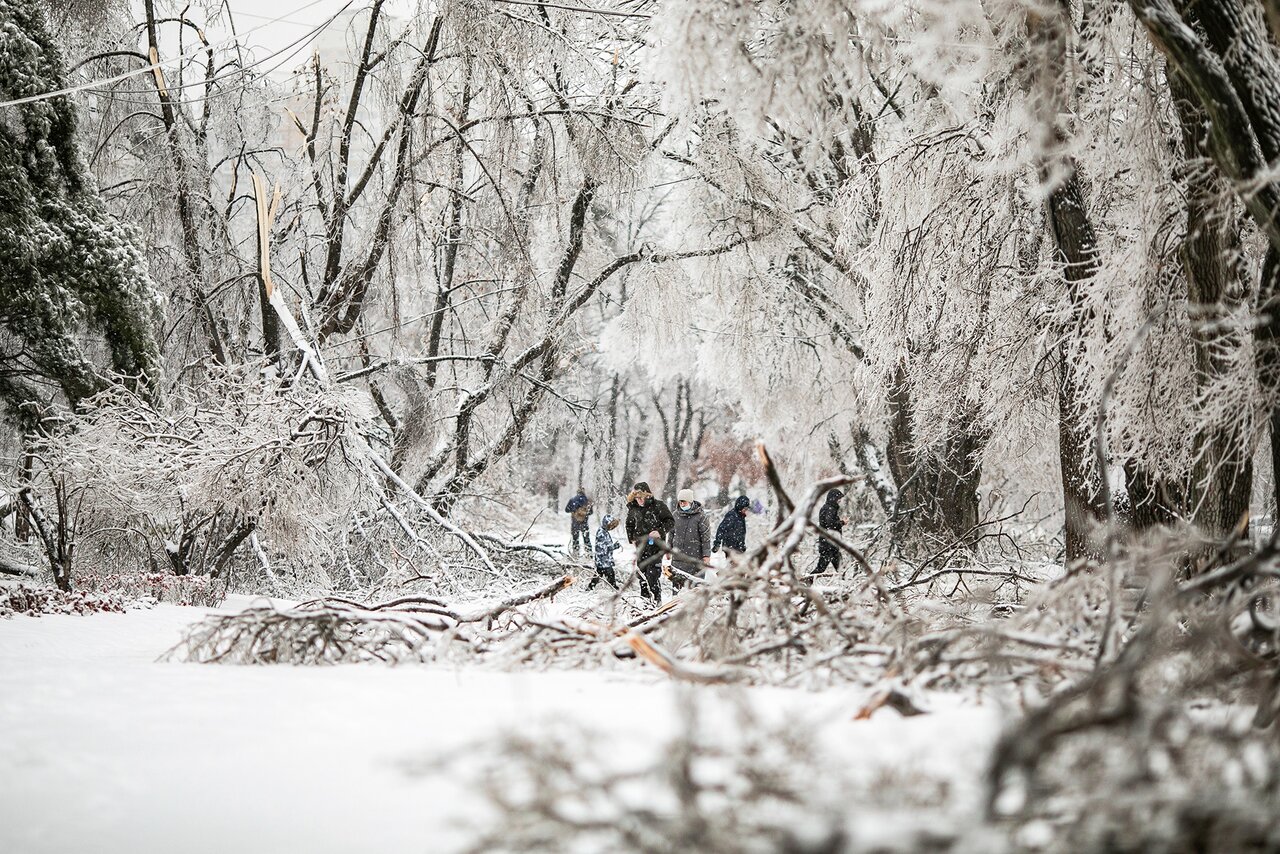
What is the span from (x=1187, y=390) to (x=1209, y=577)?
277 centimetres

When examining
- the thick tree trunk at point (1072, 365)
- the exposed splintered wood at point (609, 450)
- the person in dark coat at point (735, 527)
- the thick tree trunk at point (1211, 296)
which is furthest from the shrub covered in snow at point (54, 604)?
the person in dark coat at point (735, 527)

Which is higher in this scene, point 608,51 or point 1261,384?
point 608,51

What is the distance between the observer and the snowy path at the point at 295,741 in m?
1.33

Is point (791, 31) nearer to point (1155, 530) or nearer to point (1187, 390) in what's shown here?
point (1155, 530)

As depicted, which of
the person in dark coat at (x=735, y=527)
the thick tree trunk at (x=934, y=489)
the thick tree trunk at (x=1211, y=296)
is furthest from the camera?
the person in dark coat at (x=735, y=527)

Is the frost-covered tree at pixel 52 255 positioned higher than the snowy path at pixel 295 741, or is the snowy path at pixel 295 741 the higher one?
the frost-covered tree at pixel 52 255

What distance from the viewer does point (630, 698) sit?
81.6 inches

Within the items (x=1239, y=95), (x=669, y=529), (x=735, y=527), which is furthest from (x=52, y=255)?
(x=1239, y=95)

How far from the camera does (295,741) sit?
5.69ft

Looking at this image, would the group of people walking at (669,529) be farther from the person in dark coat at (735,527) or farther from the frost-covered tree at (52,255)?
the frost-covered tree at (52,255)

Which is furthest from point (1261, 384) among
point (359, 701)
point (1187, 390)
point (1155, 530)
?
point (359, 701)

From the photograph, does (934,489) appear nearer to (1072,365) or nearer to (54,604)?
(1072,365)

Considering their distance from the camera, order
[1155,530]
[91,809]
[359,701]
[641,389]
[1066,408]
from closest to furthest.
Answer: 1. [91,809]
2. [359,701]
3. [1155,530]
4. [1066,408]
5. [641,389]

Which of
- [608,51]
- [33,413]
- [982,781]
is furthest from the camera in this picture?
[608,51]
